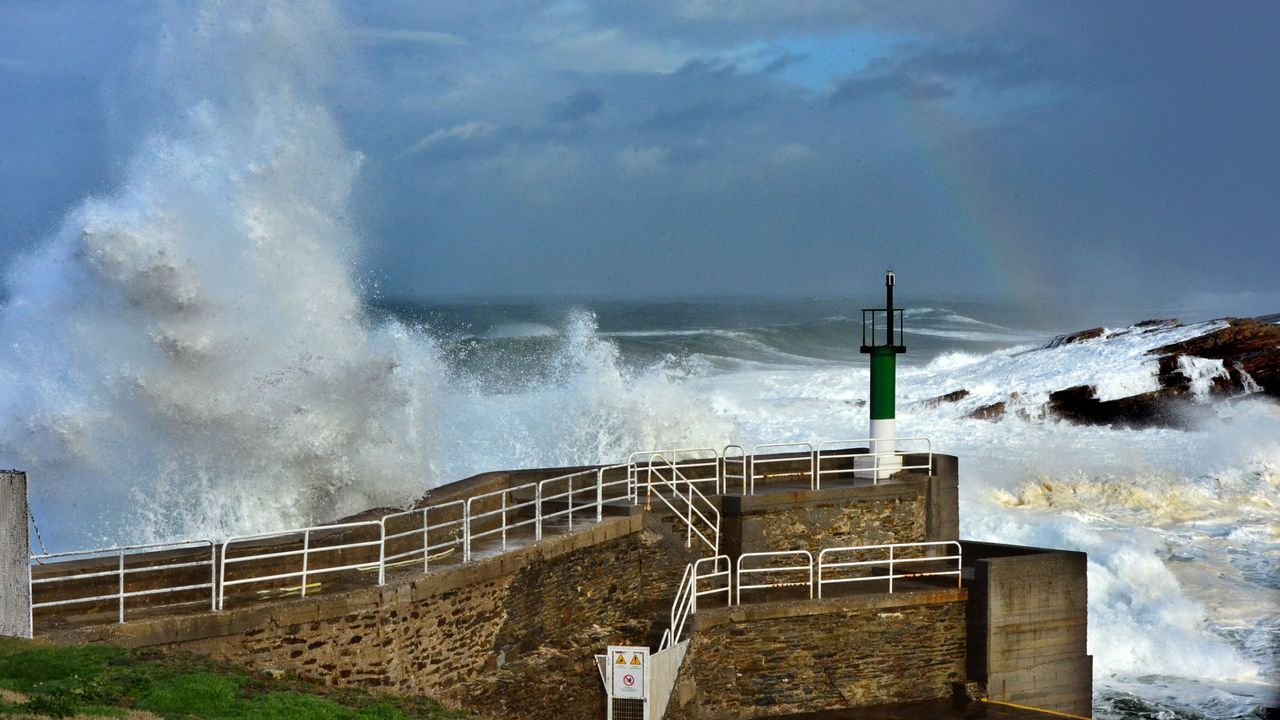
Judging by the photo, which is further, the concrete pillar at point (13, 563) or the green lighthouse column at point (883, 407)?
the green lighthouse column at point (883, 407)

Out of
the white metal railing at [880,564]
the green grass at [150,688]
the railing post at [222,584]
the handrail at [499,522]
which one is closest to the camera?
the green grass at [150,688]

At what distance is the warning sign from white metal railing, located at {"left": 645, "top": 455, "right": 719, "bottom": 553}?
2.56m

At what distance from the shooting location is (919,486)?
16984 mm

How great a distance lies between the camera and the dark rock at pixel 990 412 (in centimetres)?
3806

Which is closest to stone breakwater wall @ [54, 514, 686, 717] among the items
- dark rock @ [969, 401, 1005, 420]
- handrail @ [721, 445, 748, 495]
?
handrail @ [721, 445, 748, 495]

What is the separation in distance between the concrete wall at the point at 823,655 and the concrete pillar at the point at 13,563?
6822 mm

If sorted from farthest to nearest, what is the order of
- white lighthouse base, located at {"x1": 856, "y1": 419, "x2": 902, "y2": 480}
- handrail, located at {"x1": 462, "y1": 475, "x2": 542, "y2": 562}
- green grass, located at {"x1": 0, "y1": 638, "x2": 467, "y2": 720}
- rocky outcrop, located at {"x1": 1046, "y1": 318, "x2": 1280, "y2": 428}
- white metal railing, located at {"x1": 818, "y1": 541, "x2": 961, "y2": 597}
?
rocky outcrop, located at {"x1": 1046, "y1": 318, "x2": 1280, "y2": 428}
white lighthouse base, located at {"x1": 856, "y1": 419, "x2": 902, "y2": 480}
white metal railing, located at {"x1": 818, "y1": 541, "x2": 961, "y2": 597}
handrail, located at {"x1": 462, "y1": 475, "x2": 542, "y2": 562}
green grass, located at {"x1": 0, "y1": 638, "x2": 467, "y2": 720}

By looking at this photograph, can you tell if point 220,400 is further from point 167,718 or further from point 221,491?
point 167,718

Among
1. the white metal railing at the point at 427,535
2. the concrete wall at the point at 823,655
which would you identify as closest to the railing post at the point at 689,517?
the concrete wall at the point at 823,655

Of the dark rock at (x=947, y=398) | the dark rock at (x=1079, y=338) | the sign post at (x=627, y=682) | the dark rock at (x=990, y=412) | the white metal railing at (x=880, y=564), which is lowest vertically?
the sign post at (x=627, y=682)

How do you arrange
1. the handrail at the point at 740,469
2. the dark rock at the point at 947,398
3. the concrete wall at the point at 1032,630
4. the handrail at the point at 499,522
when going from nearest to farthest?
1. the handrail at the point at 499,522
2. the concrete wall at the point at 1032,630
3. the handrail at the point at 740,469
4. the dark rock at the point at 947,398

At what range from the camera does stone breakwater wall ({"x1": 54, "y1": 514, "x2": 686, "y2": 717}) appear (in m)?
9.92

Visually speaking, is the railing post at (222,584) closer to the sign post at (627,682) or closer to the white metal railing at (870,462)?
the sign post at (627,682)

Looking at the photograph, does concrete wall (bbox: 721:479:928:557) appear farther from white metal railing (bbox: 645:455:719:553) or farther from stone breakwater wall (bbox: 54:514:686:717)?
stone breakwater wall (bbox: 54:514:686:717)
